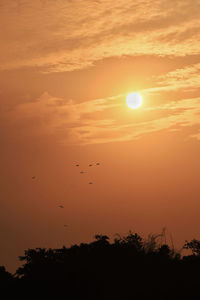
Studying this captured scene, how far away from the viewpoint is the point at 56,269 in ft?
179

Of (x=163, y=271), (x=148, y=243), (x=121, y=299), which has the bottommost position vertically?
(x=121, y=299)

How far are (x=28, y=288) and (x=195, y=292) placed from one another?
13645 millimetres

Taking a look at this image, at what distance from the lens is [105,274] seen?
53688mm

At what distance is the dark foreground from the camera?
5147 centimetres

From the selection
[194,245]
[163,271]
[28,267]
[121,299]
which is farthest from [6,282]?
[194,245]

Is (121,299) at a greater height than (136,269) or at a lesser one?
lesser

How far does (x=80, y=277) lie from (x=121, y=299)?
4330 millimetres

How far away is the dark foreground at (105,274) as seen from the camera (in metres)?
51.5

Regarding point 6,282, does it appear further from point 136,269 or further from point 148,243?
point 148,243

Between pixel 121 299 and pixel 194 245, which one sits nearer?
pixel 121 299

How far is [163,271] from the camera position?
181 feet

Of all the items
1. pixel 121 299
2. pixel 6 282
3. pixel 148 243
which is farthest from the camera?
pixel 148 243

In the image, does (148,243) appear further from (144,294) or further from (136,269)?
(144,294)

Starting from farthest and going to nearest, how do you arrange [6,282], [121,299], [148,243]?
[148,243] → [6,282] → [121,299]
